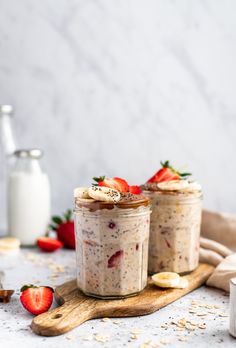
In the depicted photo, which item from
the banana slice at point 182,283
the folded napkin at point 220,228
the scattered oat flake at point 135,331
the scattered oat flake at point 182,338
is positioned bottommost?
the scattered oat flake at point 182,338

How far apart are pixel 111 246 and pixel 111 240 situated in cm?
2

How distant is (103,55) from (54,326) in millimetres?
1462

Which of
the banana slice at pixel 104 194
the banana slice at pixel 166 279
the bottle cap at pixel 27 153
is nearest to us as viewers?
the banana slice at pixel 104 194

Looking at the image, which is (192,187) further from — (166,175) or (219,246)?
(219,246)

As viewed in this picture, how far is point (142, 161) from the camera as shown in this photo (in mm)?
2549

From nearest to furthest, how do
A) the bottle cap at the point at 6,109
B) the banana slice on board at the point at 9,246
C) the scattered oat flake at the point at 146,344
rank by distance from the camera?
1. the scattered oat flake at the point at 146,344
2. the banana slice on board at the point at 9,246
3. the bottle cap at the point at 6,109

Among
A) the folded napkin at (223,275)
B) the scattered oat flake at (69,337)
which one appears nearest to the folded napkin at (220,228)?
the folded napkin at (223,275)

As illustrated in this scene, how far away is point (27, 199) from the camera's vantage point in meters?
2.20

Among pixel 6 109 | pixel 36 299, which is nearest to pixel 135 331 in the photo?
pixel 36 299

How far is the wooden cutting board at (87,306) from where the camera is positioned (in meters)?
1.31

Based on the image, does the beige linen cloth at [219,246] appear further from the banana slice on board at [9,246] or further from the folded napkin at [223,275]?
the banana slice on board at [9,246]

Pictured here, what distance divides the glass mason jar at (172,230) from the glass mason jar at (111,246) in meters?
0.15

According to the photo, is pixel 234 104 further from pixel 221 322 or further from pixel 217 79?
pixel 221 322

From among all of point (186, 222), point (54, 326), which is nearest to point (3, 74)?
point (186, 222)
